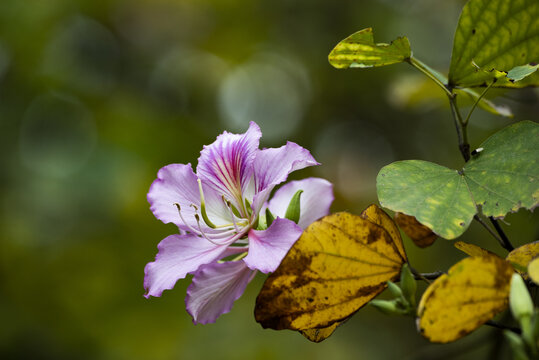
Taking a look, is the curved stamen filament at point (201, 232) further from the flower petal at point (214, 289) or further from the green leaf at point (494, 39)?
the green leaf at point (494, 39)

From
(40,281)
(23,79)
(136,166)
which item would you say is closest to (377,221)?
(136,166)

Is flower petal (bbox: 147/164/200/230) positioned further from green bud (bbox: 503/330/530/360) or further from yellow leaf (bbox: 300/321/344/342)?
green bud (bbox: 503/330/530/360)

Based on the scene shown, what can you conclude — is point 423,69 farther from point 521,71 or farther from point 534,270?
point 534,270

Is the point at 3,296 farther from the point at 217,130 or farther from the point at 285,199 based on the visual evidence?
the point at 285,199

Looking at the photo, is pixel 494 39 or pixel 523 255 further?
pixel 494 39

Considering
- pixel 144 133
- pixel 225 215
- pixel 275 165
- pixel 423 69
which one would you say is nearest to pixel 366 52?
pixel 423 69
